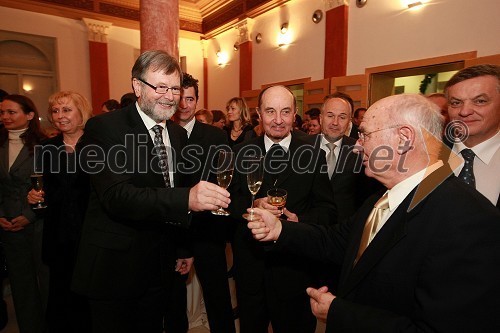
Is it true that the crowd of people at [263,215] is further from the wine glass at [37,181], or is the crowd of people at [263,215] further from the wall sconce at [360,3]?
the wall sconce at [360,3]

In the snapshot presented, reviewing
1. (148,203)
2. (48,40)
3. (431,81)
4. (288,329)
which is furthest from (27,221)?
(48,40)

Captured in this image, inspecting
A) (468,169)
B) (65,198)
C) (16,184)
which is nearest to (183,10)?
(16,184)

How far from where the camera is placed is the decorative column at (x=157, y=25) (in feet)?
13.1

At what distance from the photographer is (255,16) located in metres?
9.91

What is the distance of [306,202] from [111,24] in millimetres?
10592

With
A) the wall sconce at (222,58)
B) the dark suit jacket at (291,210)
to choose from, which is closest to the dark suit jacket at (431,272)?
the dark suit jacket at (291,210)

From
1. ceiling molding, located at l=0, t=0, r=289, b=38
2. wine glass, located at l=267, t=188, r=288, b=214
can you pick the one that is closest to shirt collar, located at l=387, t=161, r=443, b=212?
wine glass, located at l=267, t=188, r=288, b=214

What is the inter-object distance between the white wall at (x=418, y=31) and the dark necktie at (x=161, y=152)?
18.5 feet

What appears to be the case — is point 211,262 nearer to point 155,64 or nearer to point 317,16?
point 155,64

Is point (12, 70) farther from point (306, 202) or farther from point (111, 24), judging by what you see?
point (306, 202)

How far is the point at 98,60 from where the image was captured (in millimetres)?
9906

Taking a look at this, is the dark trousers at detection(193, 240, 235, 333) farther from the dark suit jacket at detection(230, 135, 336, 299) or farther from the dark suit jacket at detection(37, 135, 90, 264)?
the dark suit jacket at detection(37, 135, 90, 264)

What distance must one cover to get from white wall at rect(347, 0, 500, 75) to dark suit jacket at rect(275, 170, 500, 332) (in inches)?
212

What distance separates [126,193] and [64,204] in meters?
1.06
